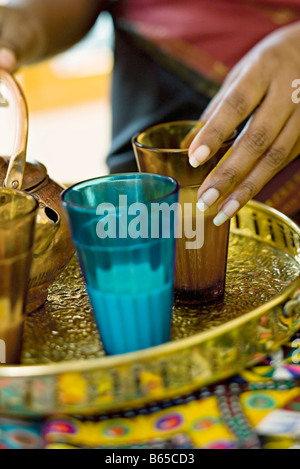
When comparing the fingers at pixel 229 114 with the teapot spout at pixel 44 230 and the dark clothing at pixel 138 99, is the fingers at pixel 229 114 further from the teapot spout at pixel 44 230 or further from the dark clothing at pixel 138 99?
the dark clothing at pixel 138 99

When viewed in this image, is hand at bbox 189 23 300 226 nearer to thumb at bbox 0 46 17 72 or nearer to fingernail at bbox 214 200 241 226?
fingernail at bbox 214 200 241 226

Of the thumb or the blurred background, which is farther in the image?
the blurred background

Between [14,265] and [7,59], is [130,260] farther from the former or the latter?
[7,59]

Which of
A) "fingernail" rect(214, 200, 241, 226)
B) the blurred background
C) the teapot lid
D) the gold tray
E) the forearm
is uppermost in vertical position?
the blurred background

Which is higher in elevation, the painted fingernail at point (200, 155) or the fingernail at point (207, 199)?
the painted fingernail at point (200, 155)

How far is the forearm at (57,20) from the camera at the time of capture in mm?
842

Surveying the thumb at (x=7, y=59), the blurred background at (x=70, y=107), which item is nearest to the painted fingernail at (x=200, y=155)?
the thumb at (x=7, y=59)

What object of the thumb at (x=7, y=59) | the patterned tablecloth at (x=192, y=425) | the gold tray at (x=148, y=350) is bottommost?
the patterned tablecloth at (x=192, y=425)

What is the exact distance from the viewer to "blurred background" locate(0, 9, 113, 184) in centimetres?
241

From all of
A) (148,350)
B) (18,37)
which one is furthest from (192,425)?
(18,37)

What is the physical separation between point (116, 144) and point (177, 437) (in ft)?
2.12

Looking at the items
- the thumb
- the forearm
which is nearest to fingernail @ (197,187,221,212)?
the thumb

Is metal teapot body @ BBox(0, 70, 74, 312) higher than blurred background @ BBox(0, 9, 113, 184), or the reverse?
blurred background @ BBox(0, 9, 113, 184)

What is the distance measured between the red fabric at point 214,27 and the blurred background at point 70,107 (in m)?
1.43
